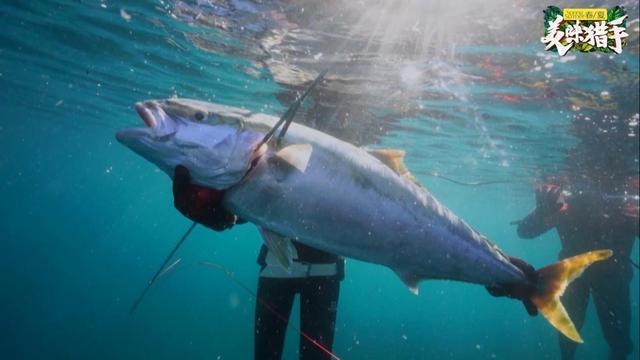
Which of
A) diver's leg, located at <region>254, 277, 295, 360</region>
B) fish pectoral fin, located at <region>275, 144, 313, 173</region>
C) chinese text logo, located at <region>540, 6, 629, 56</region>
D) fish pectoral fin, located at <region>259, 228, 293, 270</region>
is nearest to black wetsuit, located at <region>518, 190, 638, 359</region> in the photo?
chinese text logo, located at <region>540, 6, 629, 56</region>

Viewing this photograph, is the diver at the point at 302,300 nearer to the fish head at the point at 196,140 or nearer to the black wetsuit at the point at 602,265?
the fish head at the point at 196,140

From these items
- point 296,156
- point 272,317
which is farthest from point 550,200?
point 296,156

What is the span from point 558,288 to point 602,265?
868cm

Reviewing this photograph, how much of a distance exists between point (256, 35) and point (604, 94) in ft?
34.3

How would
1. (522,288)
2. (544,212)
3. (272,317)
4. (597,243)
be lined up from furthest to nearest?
(597,243) < (544,212) < (272,317) < (522,288)

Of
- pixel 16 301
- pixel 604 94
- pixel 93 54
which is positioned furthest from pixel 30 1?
pixel 16 301

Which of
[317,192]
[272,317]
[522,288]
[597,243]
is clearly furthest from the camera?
[597,243]

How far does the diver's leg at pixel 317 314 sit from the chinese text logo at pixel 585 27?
6693mm

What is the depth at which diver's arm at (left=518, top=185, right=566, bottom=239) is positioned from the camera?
30.3 ft

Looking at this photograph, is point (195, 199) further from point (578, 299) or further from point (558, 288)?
point (578, 299)

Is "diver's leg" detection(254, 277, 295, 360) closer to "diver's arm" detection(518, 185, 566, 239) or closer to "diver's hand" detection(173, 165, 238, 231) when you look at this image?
"diver's hand" detection(173, 165, 238, 231)

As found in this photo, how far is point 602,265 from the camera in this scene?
388 inches

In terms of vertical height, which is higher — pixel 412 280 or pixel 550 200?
pixel 412 280

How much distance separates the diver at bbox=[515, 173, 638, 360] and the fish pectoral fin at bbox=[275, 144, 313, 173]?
9.12 meters
